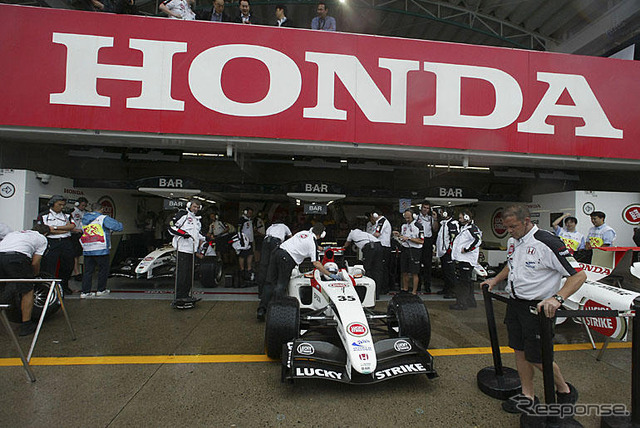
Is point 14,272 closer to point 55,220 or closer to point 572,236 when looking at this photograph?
point 55,220

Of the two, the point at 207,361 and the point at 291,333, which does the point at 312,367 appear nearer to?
the point at 291,333

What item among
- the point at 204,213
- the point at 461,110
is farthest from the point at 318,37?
the point at 204,213

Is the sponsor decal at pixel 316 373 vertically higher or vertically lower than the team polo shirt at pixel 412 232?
lower

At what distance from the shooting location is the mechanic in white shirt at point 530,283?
2480mm

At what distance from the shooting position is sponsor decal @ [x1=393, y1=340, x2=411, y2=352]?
304 cm

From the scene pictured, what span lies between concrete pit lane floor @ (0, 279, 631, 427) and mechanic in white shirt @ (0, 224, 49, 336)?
13.9 inches

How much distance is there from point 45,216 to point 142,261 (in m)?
1.85

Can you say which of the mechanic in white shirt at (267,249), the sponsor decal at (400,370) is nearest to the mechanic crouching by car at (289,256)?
the mechanic in white shirt at (267,249)

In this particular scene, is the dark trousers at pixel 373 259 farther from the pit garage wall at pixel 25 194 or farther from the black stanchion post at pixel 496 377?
the pit garage wall at pixel 25 194

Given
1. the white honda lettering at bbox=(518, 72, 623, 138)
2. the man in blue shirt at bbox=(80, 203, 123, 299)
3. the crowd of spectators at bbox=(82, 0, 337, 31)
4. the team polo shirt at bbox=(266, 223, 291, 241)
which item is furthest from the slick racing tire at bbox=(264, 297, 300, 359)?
the crowd of spectators at bbox=(82, 0, 337, 31)

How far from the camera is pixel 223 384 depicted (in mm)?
3012

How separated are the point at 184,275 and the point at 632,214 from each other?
10.1 metres

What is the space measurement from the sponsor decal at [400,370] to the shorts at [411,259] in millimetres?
3759

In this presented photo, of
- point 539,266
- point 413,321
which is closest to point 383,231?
point 413,321
